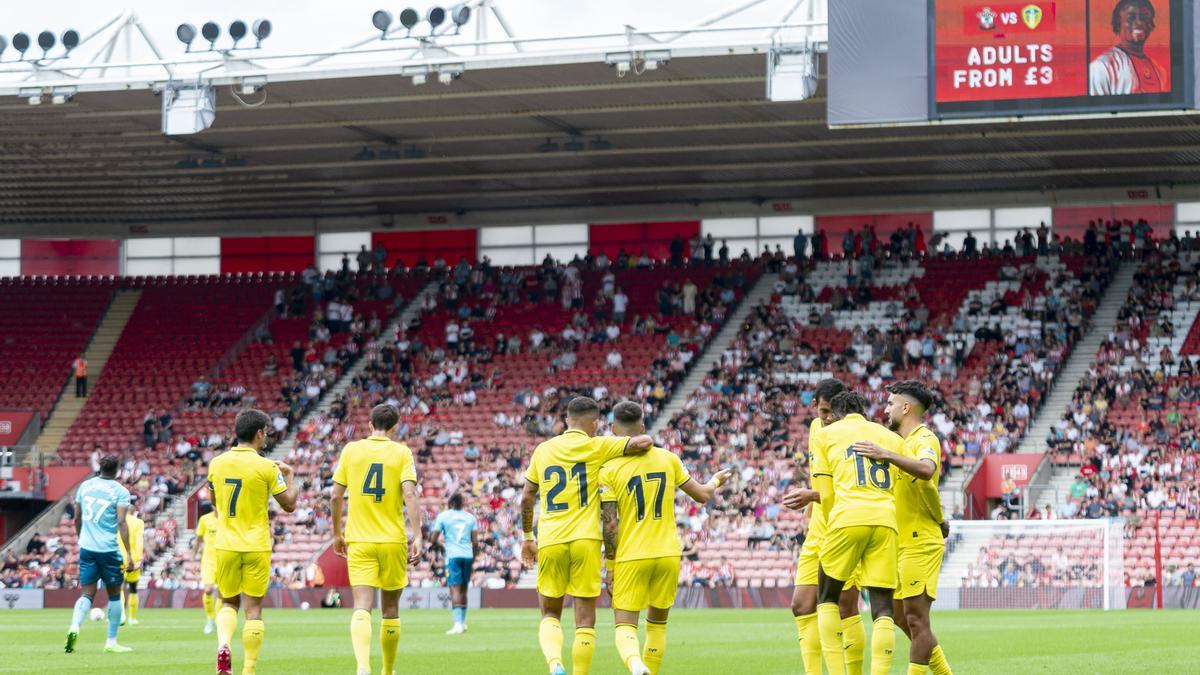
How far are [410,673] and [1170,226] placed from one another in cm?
3434

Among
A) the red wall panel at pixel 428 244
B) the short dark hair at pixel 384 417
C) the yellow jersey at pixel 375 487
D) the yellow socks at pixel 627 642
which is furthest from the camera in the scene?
the red wall panel at pixel 428 244

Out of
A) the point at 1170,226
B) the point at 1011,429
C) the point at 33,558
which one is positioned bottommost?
the point at 33,558

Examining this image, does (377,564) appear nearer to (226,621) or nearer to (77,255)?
(226,621)

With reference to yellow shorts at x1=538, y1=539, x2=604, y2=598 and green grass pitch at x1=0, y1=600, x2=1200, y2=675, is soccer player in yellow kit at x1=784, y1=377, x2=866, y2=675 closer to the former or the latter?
yellow shorts at x1=538, y1=539, x2=604, y2=598

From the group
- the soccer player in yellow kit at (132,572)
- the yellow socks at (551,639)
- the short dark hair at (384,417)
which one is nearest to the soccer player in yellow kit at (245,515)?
the short dark hair at (384,417)

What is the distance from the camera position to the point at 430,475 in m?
39.1

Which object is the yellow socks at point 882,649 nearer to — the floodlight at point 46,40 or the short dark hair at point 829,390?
the short dark hair at point 829,390

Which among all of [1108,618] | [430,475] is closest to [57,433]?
[430,475]

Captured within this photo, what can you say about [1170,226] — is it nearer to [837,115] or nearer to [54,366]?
[837,115]

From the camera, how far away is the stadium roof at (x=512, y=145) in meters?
34.1

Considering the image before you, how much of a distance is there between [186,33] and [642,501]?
23671 mm

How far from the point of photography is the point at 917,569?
11.6 metres

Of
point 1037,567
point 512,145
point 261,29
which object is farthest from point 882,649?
point 512,145

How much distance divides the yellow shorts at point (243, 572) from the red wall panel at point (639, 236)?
118ft
